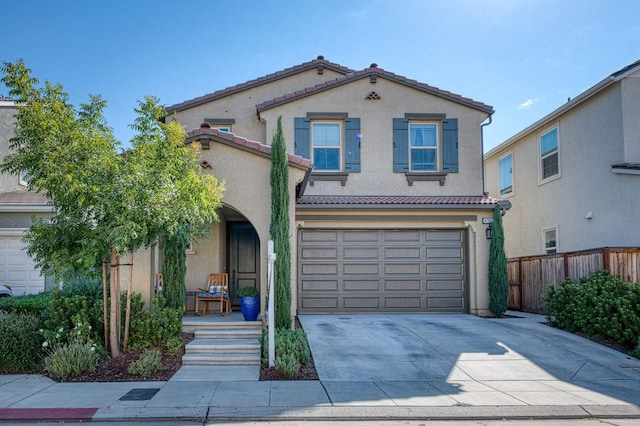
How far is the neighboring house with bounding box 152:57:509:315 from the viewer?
12.6m

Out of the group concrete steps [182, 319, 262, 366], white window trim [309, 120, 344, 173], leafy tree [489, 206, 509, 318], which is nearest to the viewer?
concrete steps [182, 319, 262, 366]

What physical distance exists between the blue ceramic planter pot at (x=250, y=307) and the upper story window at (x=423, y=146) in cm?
611

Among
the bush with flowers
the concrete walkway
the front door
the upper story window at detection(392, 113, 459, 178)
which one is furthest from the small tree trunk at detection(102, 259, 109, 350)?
the upper story window at detection(392, 113, 459, 178)

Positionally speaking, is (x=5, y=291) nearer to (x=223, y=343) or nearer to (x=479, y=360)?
(x=223, y=343)

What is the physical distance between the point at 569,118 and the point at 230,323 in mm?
11650

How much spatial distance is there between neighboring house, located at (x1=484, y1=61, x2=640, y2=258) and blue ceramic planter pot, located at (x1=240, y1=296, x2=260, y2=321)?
30.8ft

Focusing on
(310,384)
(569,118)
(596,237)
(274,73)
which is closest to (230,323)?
(310,384)

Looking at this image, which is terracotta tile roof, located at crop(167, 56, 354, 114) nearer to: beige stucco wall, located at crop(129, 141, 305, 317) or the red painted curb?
beige stucco wall, located at crop(129, 141, 305, 317)

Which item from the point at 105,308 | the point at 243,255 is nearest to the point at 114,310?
the point at 105,308

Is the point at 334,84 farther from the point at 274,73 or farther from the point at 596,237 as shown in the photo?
the point at 596,237

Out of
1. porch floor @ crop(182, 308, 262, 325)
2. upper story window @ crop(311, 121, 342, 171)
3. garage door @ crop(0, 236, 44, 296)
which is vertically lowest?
porch floor @ crop(182, 308, 262, 325)

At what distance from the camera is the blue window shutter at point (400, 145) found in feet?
44.5

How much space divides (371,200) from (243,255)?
3682 millimetres

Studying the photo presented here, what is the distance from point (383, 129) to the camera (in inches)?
538
